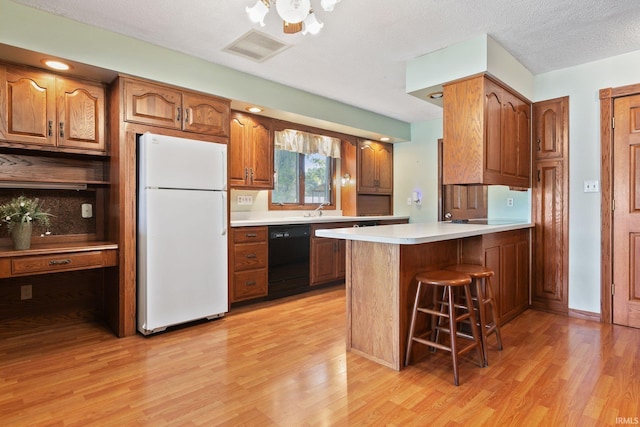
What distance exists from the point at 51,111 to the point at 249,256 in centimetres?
205

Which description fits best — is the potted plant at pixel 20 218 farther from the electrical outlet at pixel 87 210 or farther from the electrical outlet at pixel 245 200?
the electrical outlet at pixel 245 200

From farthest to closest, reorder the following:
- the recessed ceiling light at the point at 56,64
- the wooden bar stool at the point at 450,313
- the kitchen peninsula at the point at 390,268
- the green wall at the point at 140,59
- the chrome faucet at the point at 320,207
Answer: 1. the chrome faucet at the point at 320,207
2. the recessed ceiling light at the point at 56,64
3. the green wall at the point at 140,59
4. the kitchen peninsula at the point at 390,268
5. the wooden bar stool at the point at 450,313

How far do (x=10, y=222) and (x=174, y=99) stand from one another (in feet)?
5.09

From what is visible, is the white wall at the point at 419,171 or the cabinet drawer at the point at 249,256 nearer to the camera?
the cabinet drawer at the point at 249,256

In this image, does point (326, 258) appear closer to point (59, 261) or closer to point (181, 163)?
point (181, 163)

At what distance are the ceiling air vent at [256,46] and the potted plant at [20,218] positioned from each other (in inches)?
77.4

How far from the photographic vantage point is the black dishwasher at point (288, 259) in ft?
12.8

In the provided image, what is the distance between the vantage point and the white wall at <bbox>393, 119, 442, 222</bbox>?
5349mm

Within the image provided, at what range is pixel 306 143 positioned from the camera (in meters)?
4.77

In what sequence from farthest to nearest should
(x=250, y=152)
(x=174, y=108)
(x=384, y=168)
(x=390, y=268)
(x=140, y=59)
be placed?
(x=384, y=168) → (x=250, y=152) → (x=174, y=108) → (x=140, y=59) → (x=390, y=268)

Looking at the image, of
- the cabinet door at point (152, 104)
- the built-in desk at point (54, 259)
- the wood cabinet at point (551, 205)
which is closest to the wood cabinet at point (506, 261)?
the wood cabinet at point (551, 205)

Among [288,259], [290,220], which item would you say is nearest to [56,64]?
[290,220]

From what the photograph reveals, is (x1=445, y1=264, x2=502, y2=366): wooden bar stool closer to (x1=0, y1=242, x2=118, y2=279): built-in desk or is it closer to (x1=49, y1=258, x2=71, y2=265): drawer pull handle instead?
(x1=0, y1=242, x2=118, y2=279): built-in desk

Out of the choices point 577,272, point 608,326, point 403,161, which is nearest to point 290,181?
point 403,161
